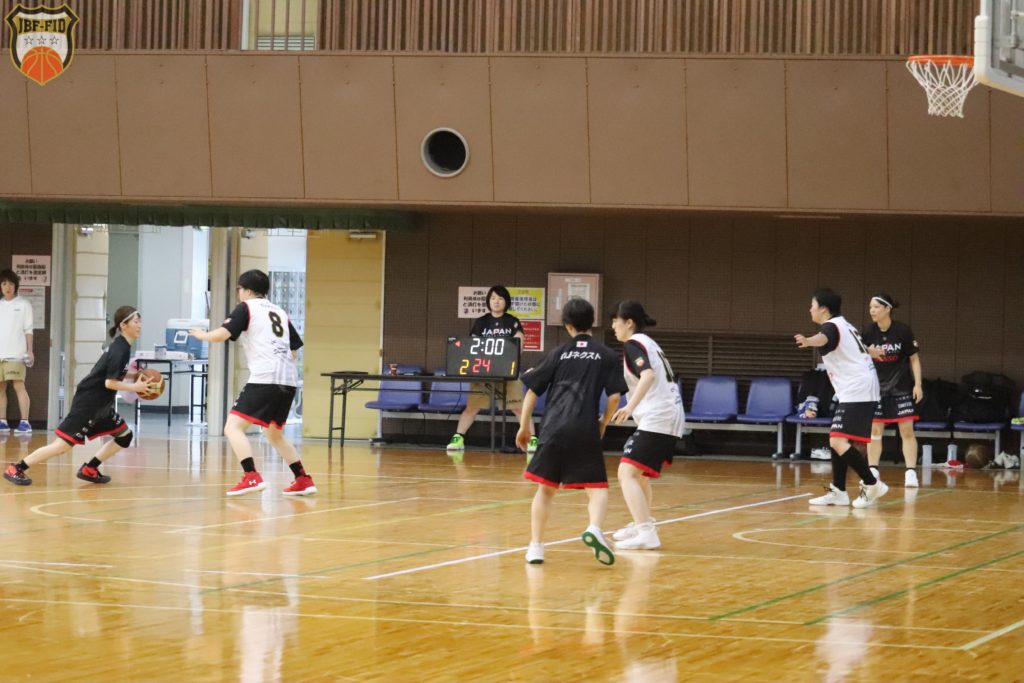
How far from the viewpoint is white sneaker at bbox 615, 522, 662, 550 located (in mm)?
9453

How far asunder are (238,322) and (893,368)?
652 centimetres

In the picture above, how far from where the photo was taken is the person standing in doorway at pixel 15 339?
63.2ft

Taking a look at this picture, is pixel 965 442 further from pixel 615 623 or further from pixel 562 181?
pixel 615 623

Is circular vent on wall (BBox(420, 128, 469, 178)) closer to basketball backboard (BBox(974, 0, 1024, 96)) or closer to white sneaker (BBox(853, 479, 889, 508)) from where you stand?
white sneaker (BBox(853, 479, 889, 508))

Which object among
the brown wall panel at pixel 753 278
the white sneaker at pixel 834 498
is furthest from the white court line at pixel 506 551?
the brown wall panel at pixel 753 278

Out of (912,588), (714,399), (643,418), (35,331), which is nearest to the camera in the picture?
(912,588)

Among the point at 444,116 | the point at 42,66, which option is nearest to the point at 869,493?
the point at 444,116

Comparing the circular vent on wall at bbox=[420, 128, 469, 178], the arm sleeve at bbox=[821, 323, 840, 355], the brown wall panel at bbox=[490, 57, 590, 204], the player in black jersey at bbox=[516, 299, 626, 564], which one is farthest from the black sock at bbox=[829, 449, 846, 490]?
the circular vent on wall at bbox=[420, 128, 469, 178]

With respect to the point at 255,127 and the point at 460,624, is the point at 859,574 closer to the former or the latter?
the point at 460,624

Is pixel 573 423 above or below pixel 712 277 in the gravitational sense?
below

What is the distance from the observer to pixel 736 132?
16609 mm

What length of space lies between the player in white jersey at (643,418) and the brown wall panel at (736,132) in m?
7.45

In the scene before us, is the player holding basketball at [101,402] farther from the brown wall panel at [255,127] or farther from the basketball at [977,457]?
the basketball at [977,457]

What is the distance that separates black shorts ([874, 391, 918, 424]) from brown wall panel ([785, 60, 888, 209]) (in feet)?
9.63
